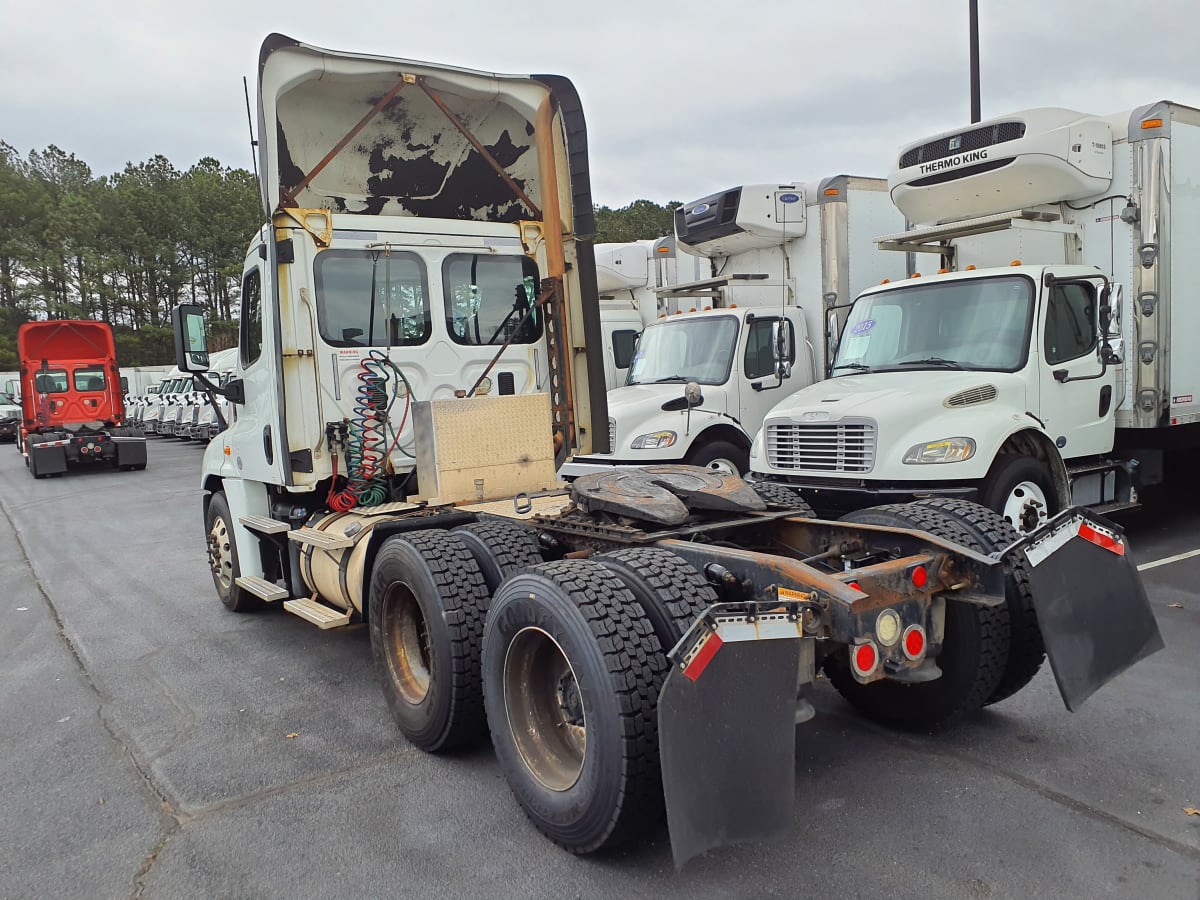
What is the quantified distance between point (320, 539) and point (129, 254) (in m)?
57.8

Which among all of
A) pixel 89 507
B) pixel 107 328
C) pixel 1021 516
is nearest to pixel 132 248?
pixel 107 328

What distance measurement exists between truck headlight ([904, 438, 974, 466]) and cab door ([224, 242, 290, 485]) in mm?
4371

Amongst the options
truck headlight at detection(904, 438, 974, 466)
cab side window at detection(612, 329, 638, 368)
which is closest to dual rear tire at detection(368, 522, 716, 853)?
truck headlight at detection(904, 438, 974, 466)

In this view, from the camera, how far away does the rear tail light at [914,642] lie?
10.9 ft

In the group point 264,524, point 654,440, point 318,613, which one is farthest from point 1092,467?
point 264,524

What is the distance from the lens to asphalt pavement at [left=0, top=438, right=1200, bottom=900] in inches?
123

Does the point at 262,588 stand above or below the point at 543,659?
below

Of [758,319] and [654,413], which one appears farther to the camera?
[758,319]

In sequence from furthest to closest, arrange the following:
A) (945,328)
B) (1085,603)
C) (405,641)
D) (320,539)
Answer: (945,328)
(320,539)
(405,641)
(1085,603)

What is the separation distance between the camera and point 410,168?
6.46m

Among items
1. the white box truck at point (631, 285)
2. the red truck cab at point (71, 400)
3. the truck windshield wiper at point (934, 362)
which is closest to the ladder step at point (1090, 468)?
the truck windshield wiper at point (934, 362)

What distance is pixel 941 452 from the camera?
21.8ft

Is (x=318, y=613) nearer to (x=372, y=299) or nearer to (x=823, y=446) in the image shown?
(x=372, y=299)

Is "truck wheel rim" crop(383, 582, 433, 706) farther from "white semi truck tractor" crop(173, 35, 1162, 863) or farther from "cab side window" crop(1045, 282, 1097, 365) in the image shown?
"cab side window" crop(1045, 282, 1097, 365)
